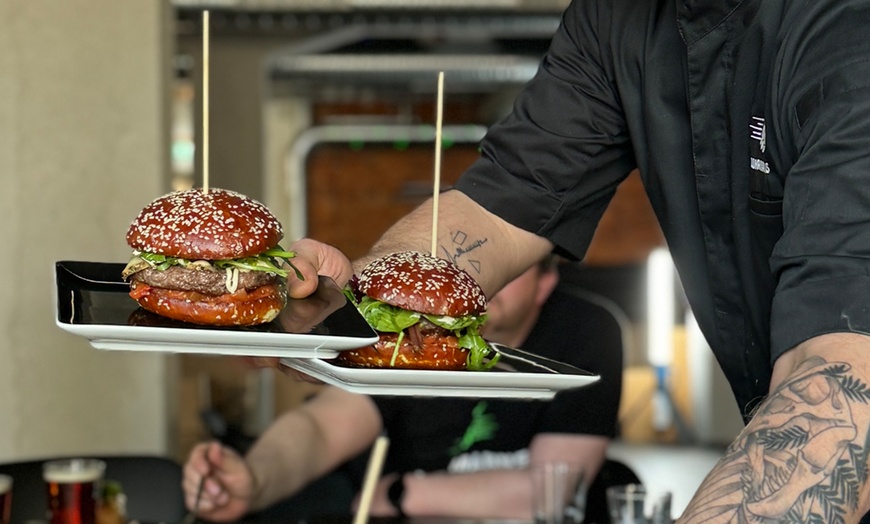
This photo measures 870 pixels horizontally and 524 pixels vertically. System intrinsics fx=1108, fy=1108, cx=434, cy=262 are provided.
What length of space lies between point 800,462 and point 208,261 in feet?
2.96

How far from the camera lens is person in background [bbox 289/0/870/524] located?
1087 millimetres

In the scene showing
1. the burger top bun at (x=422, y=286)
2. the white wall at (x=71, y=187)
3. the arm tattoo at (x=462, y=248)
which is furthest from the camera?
the white wall at (x=71, y=187)

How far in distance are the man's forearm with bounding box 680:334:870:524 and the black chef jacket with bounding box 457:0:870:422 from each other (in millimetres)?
59

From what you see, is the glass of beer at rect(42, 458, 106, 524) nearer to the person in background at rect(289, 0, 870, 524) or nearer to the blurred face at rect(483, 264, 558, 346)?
the person in background at rect(289, 0, 870, 524)

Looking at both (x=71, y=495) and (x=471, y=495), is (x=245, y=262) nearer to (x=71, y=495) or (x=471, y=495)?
(x=71, y=495)

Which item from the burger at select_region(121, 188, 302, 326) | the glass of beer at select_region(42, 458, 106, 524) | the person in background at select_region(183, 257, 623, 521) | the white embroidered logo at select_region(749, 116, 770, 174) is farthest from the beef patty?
the person in background at select_region(183, 257, 623, 521)

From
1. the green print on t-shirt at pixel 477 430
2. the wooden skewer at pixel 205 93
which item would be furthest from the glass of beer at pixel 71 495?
the green print on t-shirt at pixel 477 430

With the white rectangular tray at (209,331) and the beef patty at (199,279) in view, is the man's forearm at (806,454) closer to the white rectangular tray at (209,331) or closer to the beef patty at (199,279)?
the white rectangular tray at (209,331)

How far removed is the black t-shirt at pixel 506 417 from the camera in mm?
3443

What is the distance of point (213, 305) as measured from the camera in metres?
1.55

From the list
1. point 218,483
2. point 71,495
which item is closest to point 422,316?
point 71,495

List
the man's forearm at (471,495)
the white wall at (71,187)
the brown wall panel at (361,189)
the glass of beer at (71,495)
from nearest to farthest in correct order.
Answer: the glass of beer at (71,495) → the man's forearm at (471,495) → the white wall at (71,187) → the brown wall panel at (361,189)

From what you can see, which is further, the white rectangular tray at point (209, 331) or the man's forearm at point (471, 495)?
the man's forearm at point (471, 495)

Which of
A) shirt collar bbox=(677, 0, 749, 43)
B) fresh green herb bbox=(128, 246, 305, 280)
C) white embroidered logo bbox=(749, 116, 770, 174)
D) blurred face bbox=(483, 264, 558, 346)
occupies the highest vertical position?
shirt collar bbox=(677, 0, 749, 43)
